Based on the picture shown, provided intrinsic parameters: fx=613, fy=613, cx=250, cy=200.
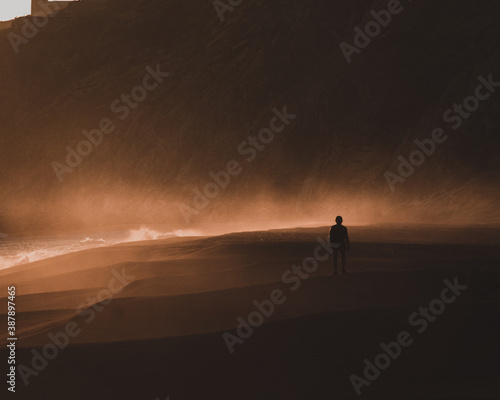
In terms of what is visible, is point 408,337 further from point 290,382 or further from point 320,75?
point 320,75

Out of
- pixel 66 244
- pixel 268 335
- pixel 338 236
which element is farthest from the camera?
pixel 66 244

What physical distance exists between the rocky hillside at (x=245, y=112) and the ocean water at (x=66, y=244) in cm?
472

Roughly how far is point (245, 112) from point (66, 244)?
64.0ft

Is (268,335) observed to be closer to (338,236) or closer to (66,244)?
(338,236)

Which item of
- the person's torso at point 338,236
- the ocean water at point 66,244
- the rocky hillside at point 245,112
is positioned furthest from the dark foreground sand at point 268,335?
the ocean water at point 66,244

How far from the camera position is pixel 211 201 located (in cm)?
4916

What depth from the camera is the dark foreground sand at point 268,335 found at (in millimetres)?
7234

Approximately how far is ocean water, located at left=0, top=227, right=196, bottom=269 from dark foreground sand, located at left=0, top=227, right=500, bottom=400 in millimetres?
20896

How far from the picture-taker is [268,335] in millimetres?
8781

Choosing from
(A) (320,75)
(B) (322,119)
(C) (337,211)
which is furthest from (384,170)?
(A) (320,75)

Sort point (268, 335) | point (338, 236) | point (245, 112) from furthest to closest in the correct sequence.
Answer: point (245, 112) < point (338, 236) < point (268, 335)

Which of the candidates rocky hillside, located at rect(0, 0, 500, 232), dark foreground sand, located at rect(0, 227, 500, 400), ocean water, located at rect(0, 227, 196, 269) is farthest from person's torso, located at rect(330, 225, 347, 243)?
ocean water, located at rect(0, 227, 196, 269)

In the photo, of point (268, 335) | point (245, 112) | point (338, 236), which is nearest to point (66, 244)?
point (245, 112)

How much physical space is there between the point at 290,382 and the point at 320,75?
4520cm
